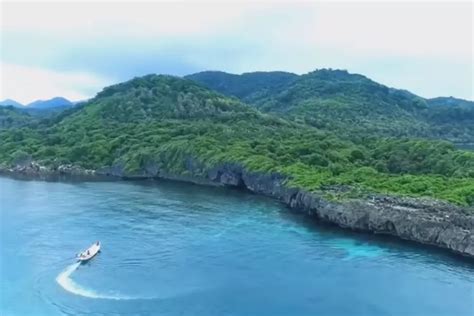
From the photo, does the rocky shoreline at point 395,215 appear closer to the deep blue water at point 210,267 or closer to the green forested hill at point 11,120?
the deep blue water at point 210,267

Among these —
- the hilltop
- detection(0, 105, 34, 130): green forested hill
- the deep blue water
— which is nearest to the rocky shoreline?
the hilltop

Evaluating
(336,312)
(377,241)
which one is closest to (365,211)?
(377,241)

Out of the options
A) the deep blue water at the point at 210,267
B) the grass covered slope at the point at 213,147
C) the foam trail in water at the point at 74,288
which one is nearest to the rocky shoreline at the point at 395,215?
the deep blue water at the point at 210,267

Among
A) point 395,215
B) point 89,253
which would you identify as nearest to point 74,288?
point 89,253

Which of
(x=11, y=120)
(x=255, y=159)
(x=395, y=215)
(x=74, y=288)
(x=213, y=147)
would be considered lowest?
(x=74, y=288)

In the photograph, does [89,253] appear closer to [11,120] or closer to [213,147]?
[213,147]

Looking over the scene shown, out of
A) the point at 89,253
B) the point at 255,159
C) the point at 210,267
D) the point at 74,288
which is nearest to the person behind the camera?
the point at 74,288
